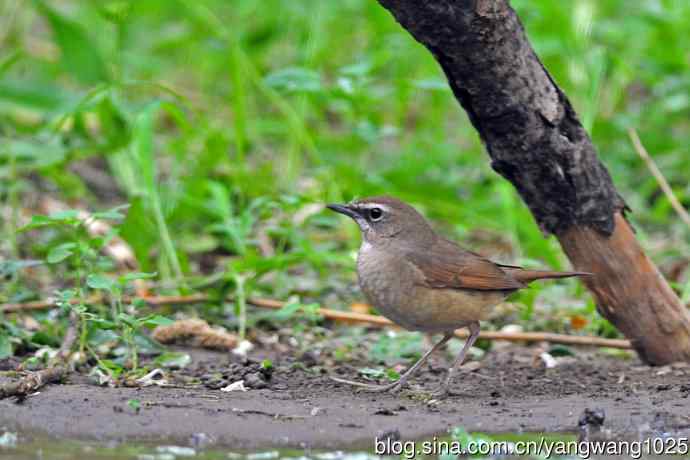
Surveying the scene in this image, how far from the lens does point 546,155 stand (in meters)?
5.64

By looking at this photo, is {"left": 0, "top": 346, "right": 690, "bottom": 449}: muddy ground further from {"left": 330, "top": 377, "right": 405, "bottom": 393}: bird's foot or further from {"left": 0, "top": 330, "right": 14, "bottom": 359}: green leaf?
{"left": 0, "top": 330, "right": 14, "bottom": 359}: green leaf

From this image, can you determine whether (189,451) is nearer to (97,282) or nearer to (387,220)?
(97,282)

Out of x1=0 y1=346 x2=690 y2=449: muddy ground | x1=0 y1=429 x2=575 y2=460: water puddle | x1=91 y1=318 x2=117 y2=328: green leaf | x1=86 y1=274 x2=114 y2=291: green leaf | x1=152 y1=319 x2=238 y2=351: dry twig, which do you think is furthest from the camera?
x1=152 y1=319 x2=238 y2=351: dry twig

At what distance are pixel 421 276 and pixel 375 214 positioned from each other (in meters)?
0.53

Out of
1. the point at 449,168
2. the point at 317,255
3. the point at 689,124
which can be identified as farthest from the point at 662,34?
the point at 317,255

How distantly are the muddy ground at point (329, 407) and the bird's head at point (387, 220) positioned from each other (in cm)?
77

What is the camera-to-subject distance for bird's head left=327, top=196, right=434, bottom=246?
6.36 m

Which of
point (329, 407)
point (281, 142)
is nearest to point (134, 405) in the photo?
point (329, 407)

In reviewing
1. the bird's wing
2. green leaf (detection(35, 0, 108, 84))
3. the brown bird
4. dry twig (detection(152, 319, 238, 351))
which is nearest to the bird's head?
the brown bird

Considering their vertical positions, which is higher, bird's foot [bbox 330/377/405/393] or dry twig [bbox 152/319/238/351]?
dry twig [bbox 152/319/238/351]

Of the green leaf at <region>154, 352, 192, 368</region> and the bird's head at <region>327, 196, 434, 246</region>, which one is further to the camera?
the bird's head at <region>327, 196, 434, 246</region>

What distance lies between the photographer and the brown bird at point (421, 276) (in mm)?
5977

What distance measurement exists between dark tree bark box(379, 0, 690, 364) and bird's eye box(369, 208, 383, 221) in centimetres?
85

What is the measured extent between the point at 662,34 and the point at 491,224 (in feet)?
8.72
